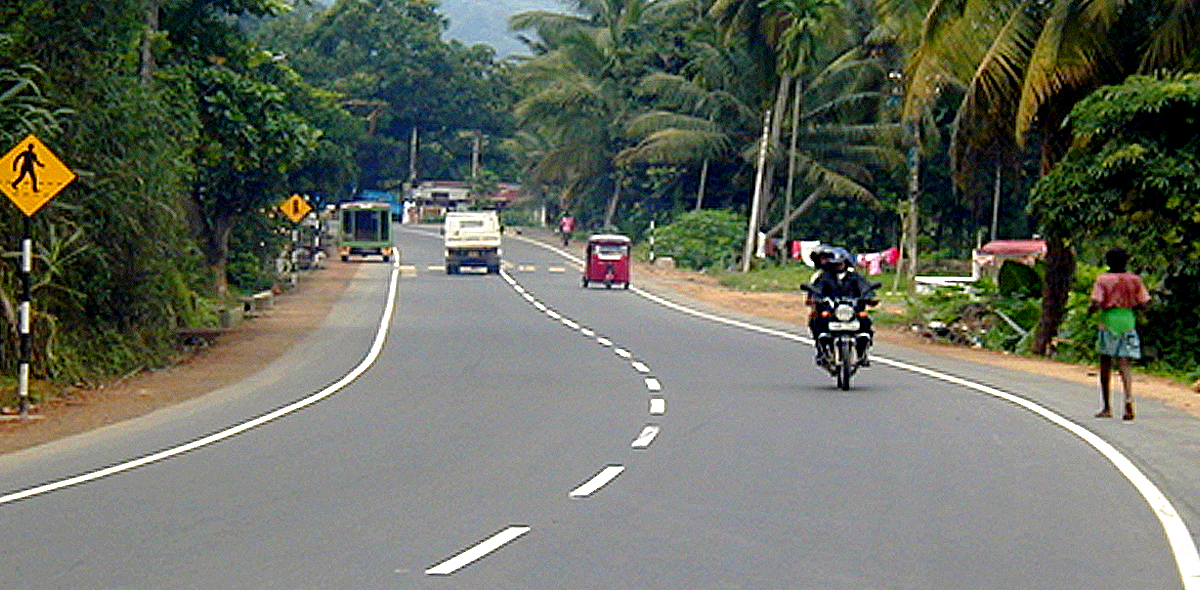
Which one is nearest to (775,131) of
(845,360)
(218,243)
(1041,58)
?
(218,243)

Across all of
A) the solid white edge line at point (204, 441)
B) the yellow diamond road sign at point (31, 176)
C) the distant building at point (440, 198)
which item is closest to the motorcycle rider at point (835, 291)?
the solid white edge line at point (204, 441)

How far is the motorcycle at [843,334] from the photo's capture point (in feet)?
72.2

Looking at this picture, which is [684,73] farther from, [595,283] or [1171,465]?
[1171,465]

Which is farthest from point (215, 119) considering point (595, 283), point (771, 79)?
point (771, 79)

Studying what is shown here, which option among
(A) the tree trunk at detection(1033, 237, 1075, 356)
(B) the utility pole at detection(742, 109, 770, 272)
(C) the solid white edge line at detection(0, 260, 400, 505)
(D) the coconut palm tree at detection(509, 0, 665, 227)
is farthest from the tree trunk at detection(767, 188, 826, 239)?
(C) the solid white edge line at detection(0, 260, 400, 505)

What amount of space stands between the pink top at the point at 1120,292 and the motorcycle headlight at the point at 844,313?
417 centimetres

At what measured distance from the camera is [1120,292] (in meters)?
18.3

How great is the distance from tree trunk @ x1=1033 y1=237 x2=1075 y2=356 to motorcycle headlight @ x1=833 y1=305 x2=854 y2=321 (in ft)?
35.2

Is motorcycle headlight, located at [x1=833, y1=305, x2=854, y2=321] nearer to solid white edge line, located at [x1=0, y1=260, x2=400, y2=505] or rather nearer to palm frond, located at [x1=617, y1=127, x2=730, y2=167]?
solid white edge line, located at [x1=0, y1=260, x2=400, y2=505]

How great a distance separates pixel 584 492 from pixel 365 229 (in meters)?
73.9

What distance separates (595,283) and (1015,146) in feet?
105

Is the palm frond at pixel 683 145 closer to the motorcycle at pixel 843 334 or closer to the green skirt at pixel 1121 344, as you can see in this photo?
the motorcycle at pixel 843 334

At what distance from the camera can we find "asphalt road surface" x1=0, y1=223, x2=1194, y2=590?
30.7 ft

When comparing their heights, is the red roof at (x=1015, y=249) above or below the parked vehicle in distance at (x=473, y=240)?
above
